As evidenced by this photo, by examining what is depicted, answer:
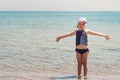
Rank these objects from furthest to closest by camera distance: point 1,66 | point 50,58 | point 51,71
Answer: point 50,58 < point 1,66 < point 51,71

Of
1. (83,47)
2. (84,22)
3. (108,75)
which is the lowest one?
(108,75)

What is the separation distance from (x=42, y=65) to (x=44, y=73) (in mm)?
1640

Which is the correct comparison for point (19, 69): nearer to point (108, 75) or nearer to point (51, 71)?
point (51, 71)

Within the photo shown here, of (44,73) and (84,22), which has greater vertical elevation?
(84,22)

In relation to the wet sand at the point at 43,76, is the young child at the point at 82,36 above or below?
above

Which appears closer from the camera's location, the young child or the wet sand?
the young child

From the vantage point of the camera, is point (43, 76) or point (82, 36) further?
point (43, 76)

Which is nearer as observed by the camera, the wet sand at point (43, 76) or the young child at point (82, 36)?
the young child at point (82, 36)

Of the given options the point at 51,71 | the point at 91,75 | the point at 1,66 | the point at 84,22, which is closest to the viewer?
the point at 84,22

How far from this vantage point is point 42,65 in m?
12.5

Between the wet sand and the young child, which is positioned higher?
the young child

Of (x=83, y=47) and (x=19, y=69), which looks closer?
(x=83, y=47)

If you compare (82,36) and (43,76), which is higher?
(82,36)

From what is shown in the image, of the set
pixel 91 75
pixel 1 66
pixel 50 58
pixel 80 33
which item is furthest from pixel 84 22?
pixel 50 58
